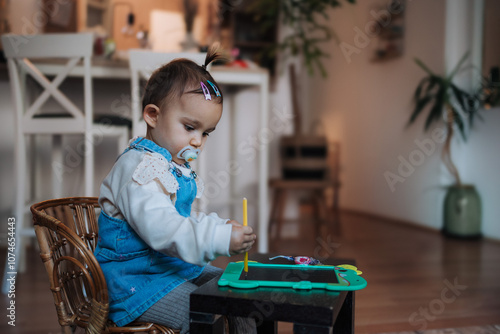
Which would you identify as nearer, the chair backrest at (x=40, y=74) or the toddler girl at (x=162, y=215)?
the toddler girl at (x=162, y=215)

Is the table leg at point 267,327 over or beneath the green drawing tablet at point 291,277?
beneath

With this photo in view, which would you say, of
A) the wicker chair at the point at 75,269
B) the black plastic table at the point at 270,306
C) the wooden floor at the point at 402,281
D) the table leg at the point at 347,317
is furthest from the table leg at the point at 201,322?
the wooden floor at the point at 402,281

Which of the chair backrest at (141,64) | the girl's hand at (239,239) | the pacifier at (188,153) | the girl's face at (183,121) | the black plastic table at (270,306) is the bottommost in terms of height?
the black plastic table at (270,306)

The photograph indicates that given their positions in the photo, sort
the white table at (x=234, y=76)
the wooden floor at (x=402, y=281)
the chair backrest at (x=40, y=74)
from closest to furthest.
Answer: the wooden floor at (x=402, y=281) → the chair backrest at (x=40, y=74) → the white table at (x=234, y=76)

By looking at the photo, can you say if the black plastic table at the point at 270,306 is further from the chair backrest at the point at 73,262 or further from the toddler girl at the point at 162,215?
the chair backrest at the point at 73,262

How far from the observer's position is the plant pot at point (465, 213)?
3023 millimetres

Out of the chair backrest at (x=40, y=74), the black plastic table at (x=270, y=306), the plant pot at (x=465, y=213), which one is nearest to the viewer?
the black plastic table at (x=270, y=306)

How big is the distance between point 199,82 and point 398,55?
3.29 metres

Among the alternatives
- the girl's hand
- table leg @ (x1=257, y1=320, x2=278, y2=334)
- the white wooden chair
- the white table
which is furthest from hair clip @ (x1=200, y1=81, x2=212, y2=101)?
the white table

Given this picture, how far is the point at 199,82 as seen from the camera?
814 millimetres

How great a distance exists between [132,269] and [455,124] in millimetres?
2951

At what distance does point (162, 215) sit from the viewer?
2.30 ft

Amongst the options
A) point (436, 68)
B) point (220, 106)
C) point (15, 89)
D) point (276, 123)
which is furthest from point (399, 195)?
point (220, 106)

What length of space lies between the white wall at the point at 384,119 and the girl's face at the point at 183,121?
2741 millimetres
